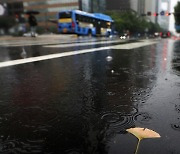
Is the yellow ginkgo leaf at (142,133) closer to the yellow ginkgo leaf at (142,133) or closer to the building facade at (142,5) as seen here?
the yellow ginkgo leaf at (142,133)

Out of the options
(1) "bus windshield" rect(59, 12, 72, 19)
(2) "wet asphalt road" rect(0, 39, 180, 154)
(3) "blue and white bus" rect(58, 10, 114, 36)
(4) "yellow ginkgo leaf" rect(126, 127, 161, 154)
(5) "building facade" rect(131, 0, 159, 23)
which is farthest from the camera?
(3) "blue and white bus" rect(58, 10, 114, 36)

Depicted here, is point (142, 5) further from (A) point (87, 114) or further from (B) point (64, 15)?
A: (A) point (87, 114)

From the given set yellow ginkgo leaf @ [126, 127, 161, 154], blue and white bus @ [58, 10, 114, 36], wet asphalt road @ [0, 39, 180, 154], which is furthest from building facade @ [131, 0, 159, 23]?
yellow ginkgo leaf @ [126, 127, 161, 154]

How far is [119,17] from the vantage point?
69.9 metres

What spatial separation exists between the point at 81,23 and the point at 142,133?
2846 centimetres

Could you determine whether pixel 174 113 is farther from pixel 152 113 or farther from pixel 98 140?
pixel 98 140

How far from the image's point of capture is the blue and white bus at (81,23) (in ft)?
92.5

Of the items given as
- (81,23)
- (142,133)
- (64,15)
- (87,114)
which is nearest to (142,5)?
(81,23)

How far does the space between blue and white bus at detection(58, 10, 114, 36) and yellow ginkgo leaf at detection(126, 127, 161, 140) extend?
88.8 ft

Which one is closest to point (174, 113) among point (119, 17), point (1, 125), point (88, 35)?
point (1, 125)

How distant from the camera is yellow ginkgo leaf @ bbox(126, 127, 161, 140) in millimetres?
1815

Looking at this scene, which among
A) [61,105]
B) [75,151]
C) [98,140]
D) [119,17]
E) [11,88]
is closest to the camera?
[75,151]

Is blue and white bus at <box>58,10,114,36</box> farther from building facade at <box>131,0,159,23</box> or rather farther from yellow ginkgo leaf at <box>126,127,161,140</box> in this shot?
yellow ginkgo leaf at <box>126,127,161,140</box>

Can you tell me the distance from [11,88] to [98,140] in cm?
215
